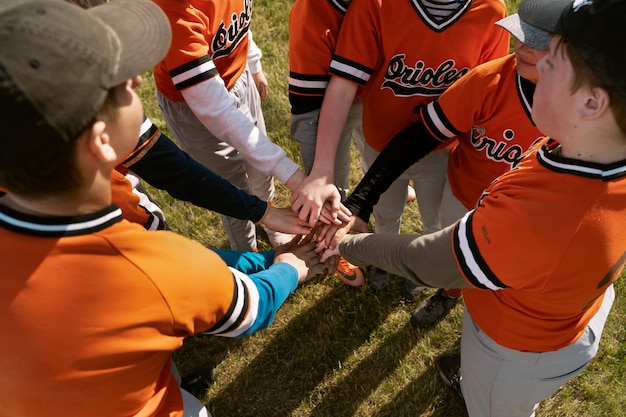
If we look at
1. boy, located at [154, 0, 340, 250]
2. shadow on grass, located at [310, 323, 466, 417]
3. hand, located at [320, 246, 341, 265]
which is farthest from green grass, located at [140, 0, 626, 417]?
hand, located at [320, 246, 341, 265]

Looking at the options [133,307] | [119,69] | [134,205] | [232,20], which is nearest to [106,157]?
[119,69]

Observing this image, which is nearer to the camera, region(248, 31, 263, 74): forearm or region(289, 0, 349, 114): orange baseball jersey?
region(289, 0, 349, 114): orange baseball jersey

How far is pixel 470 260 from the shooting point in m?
1.67

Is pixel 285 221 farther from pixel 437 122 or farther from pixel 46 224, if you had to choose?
pixel 46 224

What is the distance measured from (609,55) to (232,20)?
5.78 ft

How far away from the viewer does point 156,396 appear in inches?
65.9

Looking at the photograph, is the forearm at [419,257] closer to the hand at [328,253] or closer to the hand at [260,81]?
the hand at [328,253]

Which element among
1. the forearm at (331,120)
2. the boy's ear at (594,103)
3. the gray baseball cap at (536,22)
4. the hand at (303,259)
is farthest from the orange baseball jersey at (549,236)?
the forearm at (331,120)

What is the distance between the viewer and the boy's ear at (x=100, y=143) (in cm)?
121

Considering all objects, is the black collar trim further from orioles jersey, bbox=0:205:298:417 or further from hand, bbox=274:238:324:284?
hand, bbox=274:238:324:284

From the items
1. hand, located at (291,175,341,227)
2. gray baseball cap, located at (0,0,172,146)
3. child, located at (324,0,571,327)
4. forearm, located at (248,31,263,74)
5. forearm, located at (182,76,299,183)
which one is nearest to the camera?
gray baseball cap, located at (0,0,172,146)

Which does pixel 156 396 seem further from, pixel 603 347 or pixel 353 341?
pixel 603 347

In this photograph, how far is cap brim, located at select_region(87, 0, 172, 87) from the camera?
1.28m

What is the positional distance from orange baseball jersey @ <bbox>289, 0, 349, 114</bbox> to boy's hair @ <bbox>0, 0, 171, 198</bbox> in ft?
4.11
